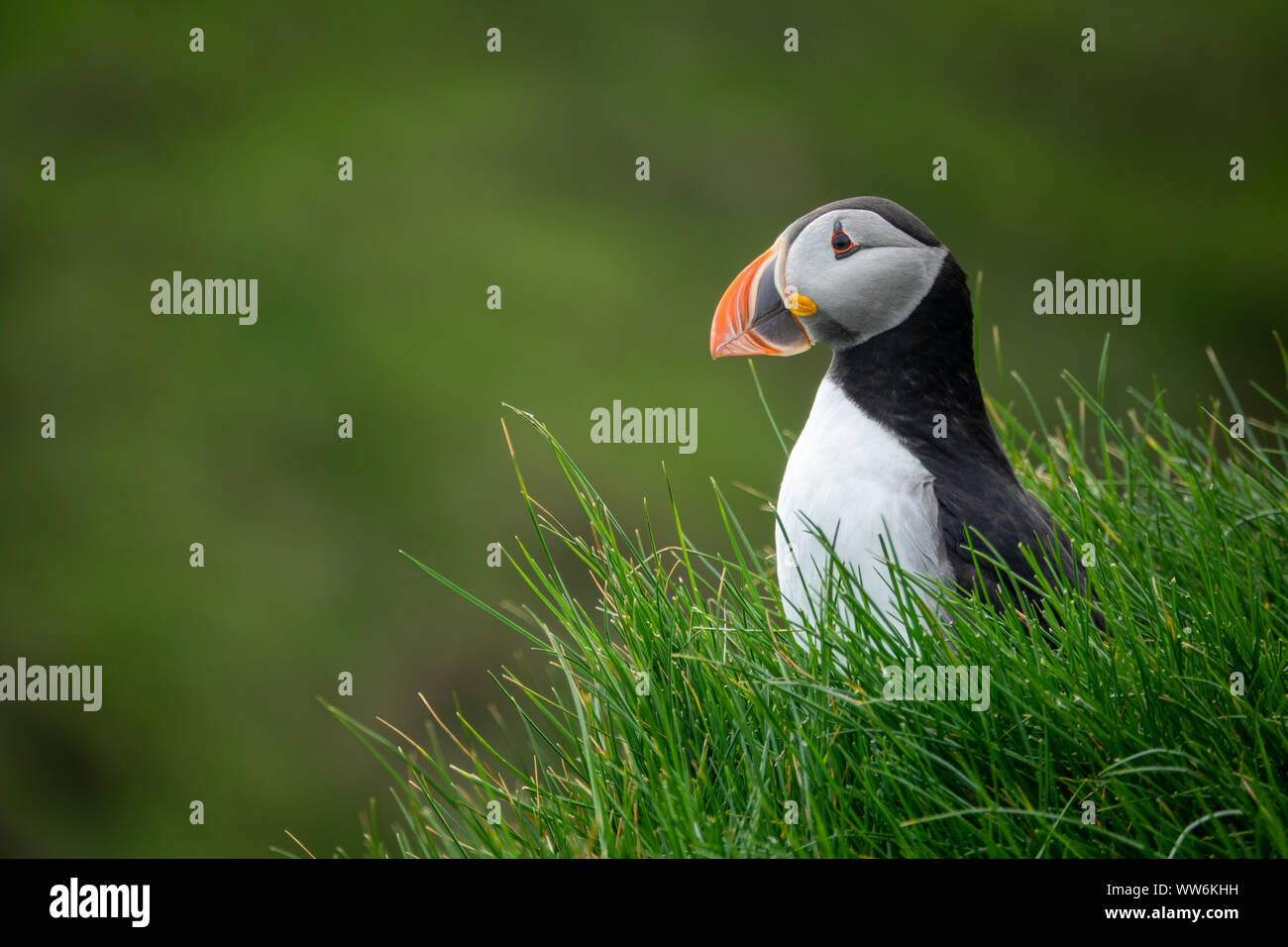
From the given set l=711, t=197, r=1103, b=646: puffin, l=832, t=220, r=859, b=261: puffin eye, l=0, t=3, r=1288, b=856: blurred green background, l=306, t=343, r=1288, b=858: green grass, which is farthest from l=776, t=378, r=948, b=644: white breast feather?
l=0, t=3, r=1288, b=856: blurred green background

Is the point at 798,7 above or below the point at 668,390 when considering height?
above

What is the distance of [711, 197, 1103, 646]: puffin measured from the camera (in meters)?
2.92

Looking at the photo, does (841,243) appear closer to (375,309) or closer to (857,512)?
(857,512)

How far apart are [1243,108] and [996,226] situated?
15.6ft

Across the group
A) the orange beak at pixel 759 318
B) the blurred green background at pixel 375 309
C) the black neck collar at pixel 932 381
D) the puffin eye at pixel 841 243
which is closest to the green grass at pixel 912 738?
the black neck collar at pixel 932 381

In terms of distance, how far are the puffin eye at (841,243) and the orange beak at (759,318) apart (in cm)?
17

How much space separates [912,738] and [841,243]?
1441mm

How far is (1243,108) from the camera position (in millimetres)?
14953

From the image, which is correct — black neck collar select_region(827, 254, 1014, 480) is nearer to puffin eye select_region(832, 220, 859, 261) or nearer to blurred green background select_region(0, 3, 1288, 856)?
puffin eye select_region(832, 220, 859, 261)

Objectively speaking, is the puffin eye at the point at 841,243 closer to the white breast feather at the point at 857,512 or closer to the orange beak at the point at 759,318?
the orange beak at the point at 759,318

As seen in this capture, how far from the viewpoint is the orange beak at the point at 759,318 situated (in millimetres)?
3158
